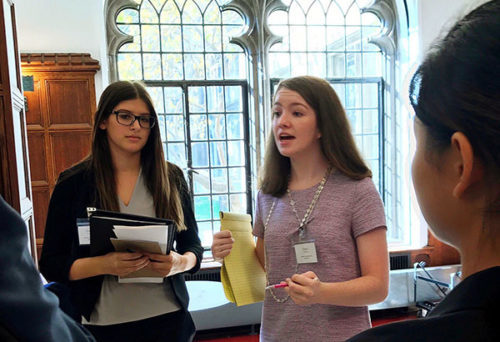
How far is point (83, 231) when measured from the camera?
3.93ft

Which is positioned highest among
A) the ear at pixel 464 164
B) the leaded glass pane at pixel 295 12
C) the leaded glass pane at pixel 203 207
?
the leaded glass pane at pixel 295 12

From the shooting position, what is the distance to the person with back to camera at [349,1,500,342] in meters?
0.42

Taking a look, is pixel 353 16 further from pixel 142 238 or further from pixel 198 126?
pixel 142 238

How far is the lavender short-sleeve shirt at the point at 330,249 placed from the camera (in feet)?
3.62

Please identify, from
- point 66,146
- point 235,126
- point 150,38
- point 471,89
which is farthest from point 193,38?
point 471,89

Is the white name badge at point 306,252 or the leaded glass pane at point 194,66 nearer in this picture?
the white name badge at point 306,252

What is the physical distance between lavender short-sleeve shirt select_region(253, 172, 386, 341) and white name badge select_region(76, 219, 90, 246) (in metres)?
0.60

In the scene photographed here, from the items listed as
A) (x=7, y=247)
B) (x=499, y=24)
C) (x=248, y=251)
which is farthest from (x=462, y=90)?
(x=248, y=251)

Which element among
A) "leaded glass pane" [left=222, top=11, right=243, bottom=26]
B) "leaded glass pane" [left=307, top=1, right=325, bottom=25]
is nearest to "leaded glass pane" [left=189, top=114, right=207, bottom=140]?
"leaded glass pane" [left=222, top=11, right=243, bottom=26]

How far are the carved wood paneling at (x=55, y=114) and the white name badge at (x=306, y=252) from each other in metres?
3.08

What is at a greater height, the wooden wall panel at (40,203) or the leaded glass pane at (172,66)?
the leaded glass pane at (172,66)

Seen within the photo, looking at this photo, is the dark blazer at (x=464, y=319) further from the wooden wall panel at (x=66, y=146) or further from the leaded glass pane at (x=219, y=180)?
the leaded glass pane at (x=219, y=180)

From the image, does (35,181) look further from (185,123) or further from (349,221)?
(349,221)

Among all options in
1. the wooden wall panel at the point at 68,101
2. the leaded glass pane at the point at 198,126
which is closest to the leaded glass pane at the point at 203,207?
the leaded glass pane at the point at 198,126
